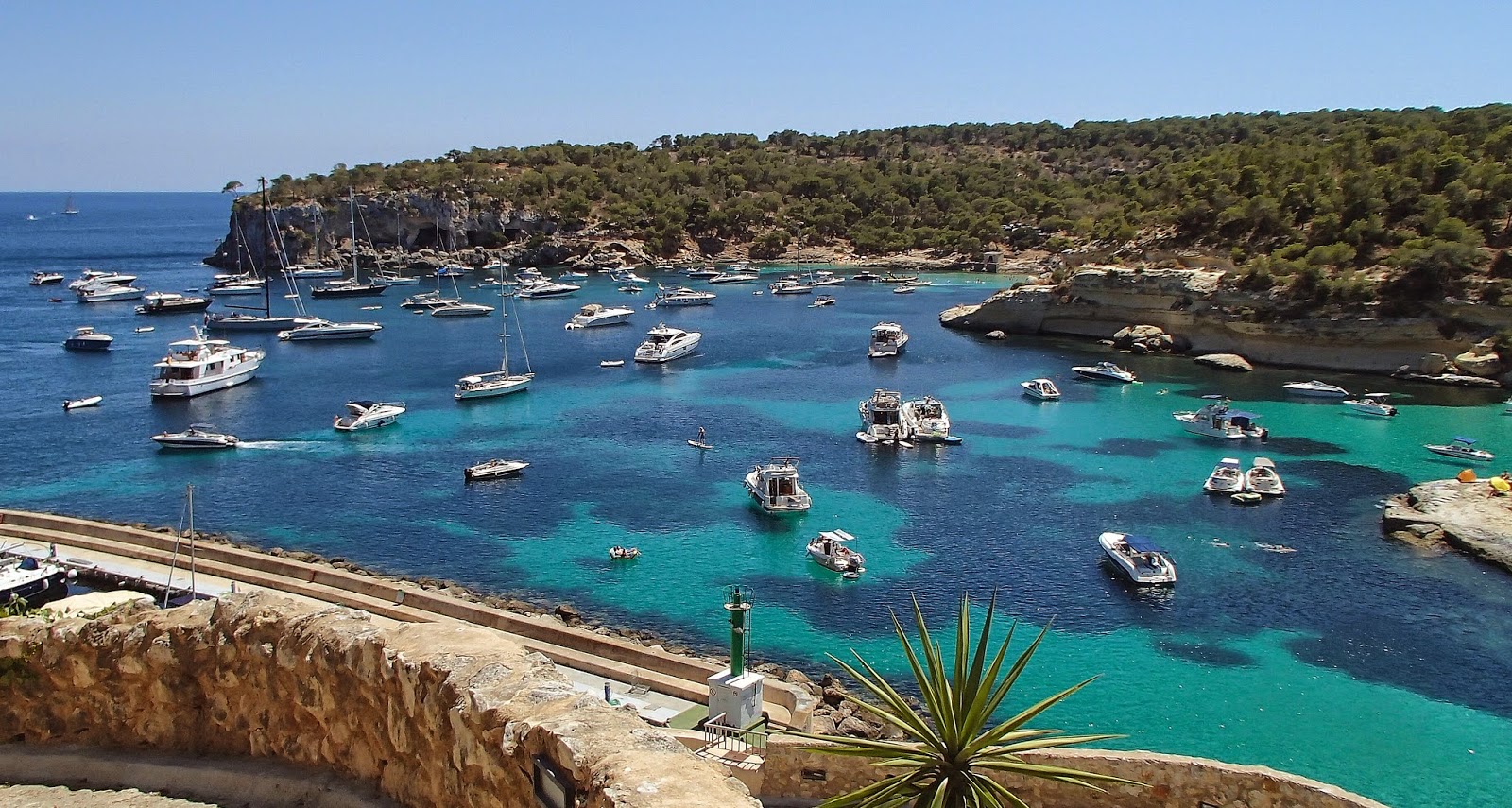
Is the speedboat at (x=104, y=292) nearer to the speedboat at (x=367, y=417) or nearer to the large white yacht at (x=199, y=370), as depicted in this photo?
the large white yacht at (x=199, y=370)

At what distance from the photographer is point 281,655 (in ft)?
35.7

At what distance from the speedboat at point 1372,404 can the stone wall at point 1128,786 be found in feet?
158

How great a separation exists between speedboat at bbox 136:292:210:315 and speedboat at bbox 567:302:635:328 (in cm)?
3423

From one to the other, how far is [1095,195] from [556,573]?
127655 millimetres

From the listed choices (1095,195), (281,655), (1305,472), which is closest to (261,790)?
(281,655)

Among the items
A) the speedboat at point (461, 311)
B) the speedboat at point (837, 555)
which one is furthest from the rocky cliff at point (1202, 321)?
the speedboat at point (837, 555)

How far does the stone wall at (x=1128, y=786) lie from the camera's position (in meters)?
13.9

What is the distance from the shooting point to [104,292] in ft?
347

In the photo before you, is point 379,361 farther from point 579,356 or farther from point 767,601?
point 767,601

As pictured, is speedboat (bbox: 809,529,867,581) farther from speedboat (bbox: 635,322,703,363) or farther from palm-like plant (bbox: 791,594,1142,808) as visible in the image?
speedboat (bbox: 635,322,703,363)

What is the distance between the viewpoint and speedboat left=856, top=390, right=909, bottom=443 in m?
50.4

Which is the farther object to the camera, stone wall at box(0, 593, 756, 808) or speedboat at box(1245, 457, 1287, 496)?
speedboat at box(1245, 457, 1287, 496)

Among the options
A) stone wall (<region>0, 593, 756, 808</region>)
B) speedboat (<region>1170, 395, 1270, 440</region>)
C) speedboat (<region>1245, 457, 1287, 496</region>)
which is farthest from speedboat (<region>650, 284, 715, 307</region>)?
stone wall (<region>0, 593, 756, 808</region>)

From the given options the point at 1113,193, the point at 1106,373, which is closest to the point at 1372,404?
the point at 1106,373
